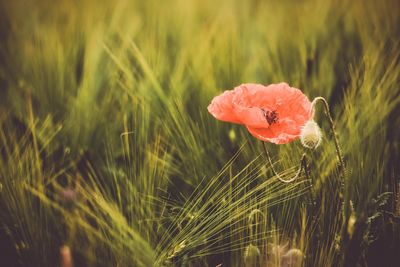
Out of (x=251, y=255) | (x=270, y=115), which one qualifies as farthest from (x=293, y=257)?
(x=270, y=115)

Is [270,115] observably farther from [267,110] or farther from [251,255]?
[251,255]

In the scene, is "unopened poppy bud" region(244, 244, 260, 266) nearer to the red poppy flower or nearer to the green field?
the green field

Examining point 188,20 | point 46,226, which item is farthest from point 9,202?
point 188,20

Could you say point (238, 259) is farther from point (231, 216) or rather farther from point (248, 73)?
point (248, 73)

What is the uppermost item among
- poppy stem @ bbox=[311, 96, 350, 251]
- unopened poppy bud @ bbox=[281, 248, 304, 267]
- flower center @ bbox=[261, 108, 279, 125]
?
flower center @ bbox=[261, 108, 279, 125]

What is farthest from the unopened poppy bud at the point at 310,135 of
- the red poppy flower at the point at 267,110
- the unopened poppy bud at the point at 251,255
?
the unopened poppy bud at the point at 251,255

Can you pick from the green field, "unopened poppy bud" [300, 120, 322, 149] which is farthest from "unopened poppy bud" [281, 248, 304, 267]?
"unopened poppy bud" [300, 120, 322, 149]

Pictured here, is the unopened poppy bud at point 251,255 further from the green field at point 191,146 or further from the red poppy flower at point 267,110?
the red poppy flower at point 267,110
